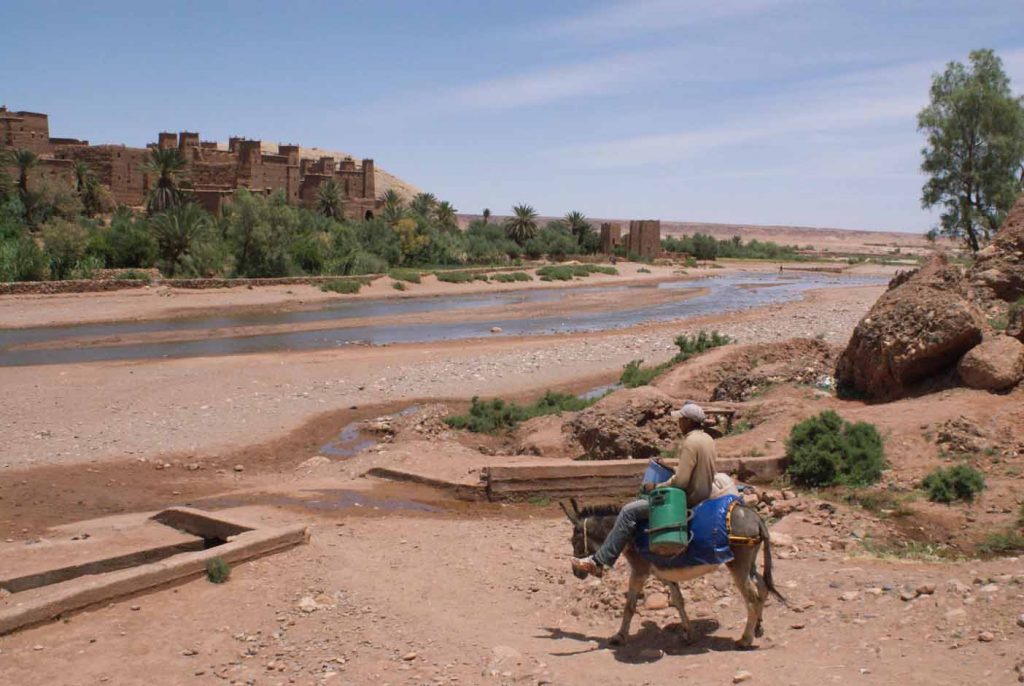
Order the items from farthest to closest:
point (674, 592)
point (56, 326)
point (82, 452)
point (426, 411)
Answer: point (56, 326)
point (426, 411)
point (82, 452)
point (674, 592)

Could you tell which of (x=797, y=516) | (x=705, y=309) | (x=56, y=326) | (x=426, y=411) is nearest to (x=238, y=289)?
(x=56, y=326)

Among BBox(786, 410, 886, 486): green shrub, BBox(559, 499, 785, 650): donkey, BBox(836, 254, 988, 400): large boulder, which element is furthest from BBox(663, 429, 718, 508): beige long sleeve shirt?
BBox(836, 254, 988, 400): large boulder

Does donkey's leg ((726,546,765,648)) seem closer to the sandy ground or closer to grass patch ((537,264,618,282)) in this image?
the sandy ground

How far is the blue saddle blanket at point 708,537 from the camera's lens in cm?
570

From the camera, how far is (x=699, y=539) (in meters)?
5.72

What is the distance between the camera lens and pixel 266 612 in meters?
6.93

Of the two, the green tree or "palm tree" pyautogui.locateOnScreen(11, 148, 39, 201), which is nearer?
the green tree

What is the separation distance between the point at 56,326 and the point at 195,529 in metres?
23.7

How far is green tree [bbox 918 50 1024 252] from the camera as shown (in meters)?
30.9

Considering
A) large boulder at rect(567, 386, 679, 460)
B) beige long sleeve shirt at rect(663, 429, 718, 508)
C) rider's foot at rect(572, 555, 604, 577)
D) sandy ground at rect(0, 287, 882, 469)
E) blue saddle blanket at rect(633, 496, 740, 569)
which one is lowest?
sandy ground at rect(0, 287, 882, 469)

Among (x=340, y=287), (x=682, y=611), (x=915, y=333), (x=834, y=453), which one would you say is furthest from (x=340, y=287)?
(x=682, y=611)

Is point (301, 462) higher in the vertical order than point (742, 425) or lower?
lower

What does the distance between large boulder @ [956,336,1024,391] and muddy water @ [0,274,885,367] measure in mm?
18188

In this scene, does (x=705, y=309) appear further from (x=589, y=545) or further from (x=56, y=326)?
(x=589, y=545)
